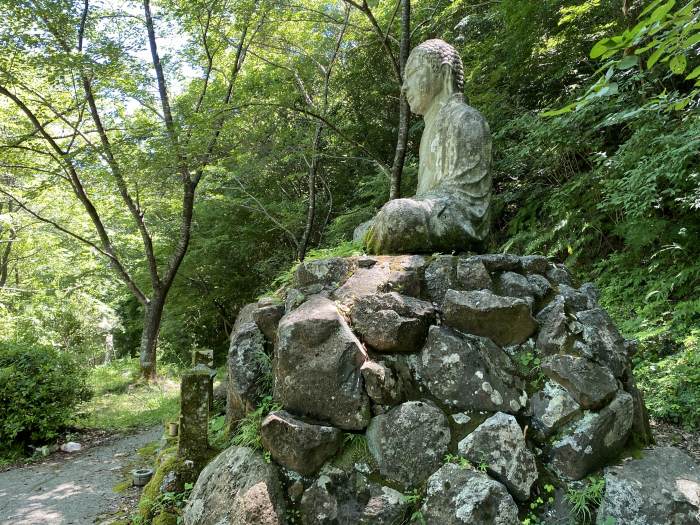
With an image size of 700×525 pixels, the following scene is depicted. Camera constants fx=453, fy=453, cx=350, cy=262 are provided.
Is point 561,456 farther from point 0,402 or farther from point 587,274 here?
point 0,402

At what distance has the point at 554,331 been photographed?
267 centimetres

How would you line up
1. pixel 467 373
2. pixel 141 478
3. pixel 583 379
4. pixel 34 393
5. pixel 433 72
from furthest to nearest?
1. pixel 34 393
2. pixel 141 478
3. pixel 433 72
4. pixel 467 373
5. pixel 583 379

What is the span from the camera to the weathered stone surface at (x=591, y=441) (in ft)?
7.63

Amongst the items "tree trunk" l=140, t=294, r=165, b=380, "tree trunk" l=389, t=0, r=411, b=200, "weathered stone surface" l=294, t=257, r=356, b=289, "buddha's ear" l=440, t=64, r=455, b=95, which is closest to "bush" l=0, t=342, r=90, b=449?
"tree trunk" l=140, t=294, r=165, b=380

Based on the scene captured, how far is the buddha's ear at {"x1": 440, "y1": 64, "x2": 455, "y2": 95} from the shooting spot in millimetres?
3781

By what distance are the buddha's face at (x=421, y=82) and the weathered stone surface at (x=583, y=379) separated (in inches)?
95.3

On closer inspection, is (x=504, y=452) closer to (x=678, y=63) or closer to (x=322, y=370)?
(x=322, y=370)

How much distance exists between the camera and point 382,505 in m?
2.30

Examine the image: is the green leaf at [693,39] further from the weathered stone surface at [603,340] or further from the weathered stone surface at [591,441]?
the weathered stone surface at [591,441]

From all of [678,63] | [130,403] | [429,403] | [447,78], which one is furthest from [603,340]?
[130,403]

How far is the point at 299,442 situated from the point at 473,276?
1.47m

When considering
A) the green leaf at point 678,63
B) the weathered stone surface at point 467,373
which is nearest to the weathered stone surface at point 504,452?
the weathered stone surface at point 467,373

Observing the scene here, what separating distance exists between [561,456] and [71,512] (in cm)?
417

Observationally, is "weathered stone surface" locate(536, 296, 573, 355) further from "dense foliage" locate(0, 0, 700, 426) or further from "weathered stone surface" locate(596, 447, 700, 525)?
"dense foliage" locate(0, 0, 700, 426)
